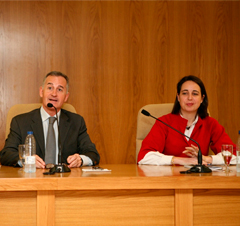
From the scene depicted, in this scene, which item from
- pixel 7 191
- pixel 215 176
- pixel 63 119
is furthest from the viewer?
pixel 63 119

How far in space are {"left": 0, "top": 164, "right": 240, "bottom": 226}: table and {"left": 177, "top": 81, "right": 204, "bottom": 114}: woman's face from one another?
1040mm

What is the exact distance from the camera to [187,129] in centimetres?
265

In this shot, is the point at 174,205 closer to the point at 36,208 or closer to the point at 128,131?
the point at 36,208

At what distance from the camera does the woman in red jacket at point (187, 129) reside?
99.4 inches

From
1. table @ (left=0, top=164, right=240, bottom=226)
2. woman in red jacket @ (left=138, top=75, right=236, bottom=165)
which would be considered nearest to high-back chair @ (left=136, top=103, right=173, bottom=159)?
woman in red jacket @ (left=138, top=75, right=236, bottom=165)

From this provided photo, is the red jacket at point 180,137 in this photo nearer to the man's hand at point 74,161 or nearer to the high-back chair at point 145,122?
the high-back chair at point 145,122

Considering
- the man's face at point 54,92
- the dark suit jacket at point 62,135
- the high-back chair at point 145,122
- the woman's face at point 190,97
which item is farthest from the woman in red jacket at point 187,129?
the man's face at point 54,92

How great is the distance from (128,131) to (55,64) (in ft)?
3.38

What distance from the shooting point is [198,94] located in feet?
8.77

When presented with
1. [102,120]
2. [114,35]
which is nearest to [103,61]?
[114,35]

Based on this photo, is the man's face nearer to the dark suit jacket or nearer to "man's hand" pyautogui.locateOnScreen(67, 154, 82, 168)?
the dark suit jacket

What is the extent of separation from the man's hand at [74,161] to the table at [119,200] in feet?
1.29

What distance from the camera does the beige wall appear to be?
345 cm

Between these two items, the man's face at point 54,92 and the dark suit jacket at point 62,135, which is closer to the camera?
the dark suit jacket at point 62,135
